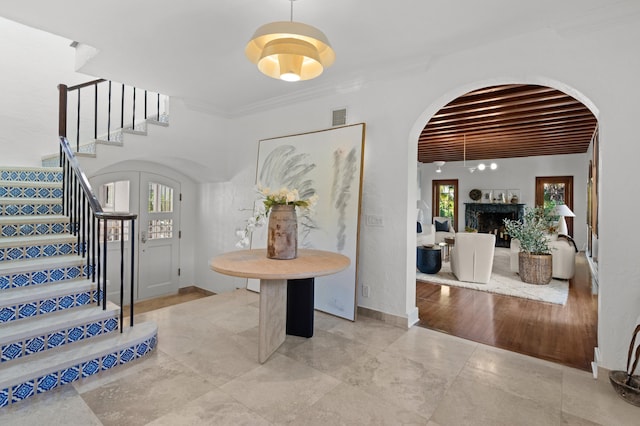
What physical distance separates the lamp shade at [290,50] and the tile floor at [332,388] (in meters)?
2.12

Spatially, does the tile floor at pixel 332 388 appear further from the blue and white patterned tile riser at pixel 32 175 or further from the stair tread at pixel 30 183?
the blue and white patterned tile riser at pixel 32 175

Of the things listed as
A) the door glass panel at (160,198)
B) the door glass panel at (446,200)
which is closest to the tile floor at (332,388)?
the door glass panel at (160,198)

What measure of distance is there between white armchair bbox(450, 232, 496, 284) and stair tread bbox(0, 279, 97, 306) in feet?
16.3

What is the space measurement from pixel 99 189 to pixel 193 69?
3.10 m

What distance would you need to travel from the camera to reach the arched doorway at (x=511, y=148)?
128 inches

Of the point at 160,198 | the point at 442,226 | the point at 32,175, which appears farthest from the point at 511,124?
the point at 32,175

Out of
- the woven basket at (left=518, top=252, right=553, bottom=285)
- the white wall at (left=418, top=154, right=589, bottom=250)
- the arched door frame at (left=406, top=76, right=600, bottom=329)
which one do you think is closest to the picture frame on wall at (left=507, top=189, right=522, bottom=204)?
the white wall at (left=418, top=154, right=589, bottom=250)

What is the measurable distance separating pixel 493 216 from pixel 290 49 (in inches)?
397

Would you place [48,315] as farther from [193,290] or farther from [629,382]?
[629,382]

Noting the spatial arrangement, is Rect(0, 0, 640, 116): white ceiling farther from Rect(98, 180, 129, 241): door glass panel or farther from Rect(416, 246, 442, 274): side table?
Rect(416, 246, 442, 274): side table

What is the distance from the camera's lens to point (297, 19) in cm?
251

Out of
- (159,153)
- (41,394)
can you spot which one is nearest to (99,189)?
(159,153)

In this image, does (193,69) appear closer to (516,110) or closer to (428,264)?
(516,110)

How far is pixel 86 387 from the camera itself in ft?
7.11
